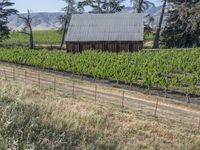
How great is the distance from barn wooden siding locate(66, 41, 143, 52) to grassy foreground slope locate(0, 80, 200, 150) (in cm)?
2785

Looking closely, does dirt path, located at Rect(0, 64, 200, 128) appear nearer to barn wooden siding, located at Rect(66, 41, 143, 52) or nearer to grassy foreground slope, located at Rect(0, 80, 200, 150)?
grassy foreground slope, located at Rect(0, 80, 200, 150)

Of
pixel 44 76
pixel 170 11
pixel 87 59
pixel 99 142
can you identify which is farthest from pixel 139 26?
pixel 99 142

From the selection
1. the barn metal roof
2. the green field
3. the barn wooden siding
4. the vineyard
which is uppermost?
the barn metal roof

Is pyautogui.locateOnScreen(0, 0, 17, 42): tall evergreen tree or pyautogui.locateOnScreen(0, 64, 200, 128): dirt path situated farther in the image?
pyautogui.locateOnScreen(0, 0, 17, 42): tall evergreen tree

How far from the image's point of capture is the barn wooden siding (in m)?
59.6

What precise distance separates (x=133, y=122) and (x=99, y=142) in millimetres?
10386

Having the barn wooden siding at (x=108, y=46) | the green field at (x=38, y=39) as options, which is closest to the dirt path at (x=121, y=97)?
the barn wooden siding at (x=108, y=46)

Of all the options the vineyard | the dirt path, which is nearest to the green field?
the vineyard

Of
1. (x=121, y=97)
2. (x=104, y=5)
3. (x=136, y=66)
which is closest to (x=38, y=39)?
(x=104, y=5)

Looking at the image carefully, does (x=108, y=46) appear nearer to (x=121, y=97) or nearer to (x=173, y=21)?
(x=173, y=21)

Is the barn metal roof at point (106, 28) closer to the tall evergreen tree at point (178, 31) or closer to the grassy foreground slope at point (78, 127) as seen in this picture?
the tall evergreen tree at point (178, 31)

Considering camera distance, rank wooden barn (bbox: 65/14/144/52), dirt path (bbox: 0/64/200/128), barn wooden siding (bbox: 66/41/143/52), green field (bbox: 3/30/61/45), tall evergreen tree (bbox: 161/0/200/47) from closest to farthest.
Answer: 1. dirt path (bbox: 0/64/200/128)
2. barn wooden siding (bbox: 66/41/143/52)
3. wooden barn (bbox: 65/14/144/52)
4. tall evergreen tree (bbox: 161/0/200/47)
5. green field (bbox: 3/30/61/45)

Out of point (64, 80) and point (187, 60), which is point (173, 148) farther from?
point (187, 60)

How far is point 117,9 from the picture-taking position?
3521 inches
